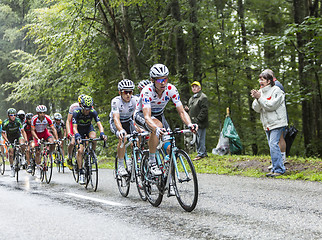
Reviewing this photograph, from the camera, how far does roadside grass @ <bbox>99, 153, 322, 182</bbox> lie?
9047 millimetres

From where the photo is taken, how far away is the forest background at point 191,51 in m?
15.7

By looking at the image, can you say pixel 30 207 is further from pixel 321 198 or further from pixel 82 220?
pixel 321 198

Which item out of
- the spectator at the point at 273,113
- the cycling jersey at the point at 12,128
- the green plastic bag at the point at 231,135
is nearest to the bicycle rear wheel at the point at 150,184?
the spectator at the point at 273,113

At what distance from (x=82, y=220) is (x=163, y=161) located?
61.6 inches

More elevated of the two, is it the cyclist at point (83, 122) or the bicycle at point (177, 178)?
the cyclist at point (83, 122)

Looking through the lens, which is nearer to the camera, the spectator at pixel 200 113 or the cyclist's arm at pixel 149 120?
the cyclist's arm at pixel 149 120

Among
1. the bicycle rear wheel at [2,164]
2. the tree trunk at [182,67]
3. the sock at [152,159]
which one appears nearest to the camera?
the sock at [152,159]

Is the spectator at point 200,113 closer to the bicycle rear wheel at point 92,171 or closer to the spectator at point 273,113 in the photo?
the spectator at point 273,113

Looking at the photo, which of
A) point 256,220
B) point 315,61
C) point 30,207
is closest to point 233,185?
point 256,220

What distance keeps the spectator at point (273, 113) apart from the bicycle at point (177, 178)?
11.3ft

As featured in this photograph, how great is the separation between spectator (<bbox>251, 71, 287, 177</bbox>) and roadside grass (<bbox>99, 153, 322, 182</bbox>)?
0.35 m

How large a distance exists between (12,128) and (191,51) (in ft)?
29.0

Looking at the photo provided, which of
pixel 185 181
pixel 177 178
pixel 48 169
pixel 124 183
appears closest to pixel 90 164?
pixel 124 183

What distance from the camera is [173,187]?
20.6ft
